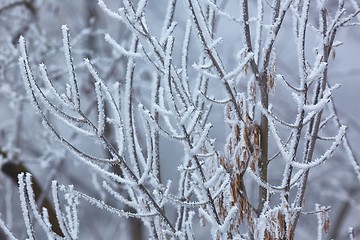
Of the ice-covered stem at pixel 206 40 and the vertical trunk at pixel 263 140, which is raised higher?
the ice-covered stem at pixel 206 40

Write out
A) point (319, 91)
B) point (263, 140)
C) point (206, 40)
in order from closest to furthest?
point (206, 40)
point (263, 140)
point (319, 91)

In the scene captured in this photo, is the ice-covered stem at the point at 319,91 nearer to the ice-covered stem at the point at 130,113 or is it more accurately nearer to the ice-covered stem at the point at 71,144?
the ice-covered stem at the point at 71,144

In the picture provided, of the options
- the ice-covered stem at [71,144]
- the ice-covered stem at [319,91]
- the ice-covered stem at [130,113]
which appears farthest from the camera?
the ice-covered stem at [319,91]

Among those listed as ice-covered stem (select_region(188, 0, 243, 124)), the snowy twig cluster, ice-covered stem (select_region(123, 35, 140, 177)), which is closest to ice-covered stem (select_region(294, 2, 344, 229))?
the snowy twig cluster

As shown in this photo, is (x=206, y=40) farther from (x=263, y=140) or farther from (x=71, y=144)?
(x=71, y=144)

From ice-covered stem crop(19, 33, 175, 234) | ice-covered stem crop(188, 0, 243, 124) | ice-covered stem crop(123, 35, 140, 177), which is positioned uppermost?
ice-covered stem crop(188, 0, 243, 124)

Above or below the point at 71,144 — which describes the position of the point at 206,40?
above

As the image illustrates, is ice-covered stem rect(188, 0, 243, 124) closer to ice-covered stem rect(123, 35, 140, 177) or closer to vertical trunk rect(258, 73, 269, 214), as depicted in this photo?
vertical trunk rect(258, 73, 269, 214)

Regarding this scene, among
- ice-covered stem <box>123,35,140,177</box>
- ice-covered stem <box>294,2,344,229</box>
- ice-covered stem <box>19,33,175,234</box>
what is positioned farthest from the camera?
ice-covered stem <box>294,2,344,229</box>

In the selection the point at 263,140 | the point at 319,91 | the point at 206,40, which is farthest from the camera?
the point at 319,91

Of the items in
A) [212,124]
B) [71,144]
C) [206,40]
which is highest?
[206,40]

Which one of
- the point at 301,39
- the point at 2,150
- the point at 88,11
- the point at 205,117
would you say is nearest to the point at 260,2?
the point at 301,39

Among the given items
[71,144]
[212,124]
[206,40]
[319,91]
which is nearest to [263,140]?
[212,124]

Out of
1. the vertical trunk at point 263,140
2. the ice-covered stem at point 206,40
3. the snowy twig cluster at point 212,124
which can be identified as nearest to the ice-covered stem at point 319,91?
the snowy twig cluster at point 212,124
